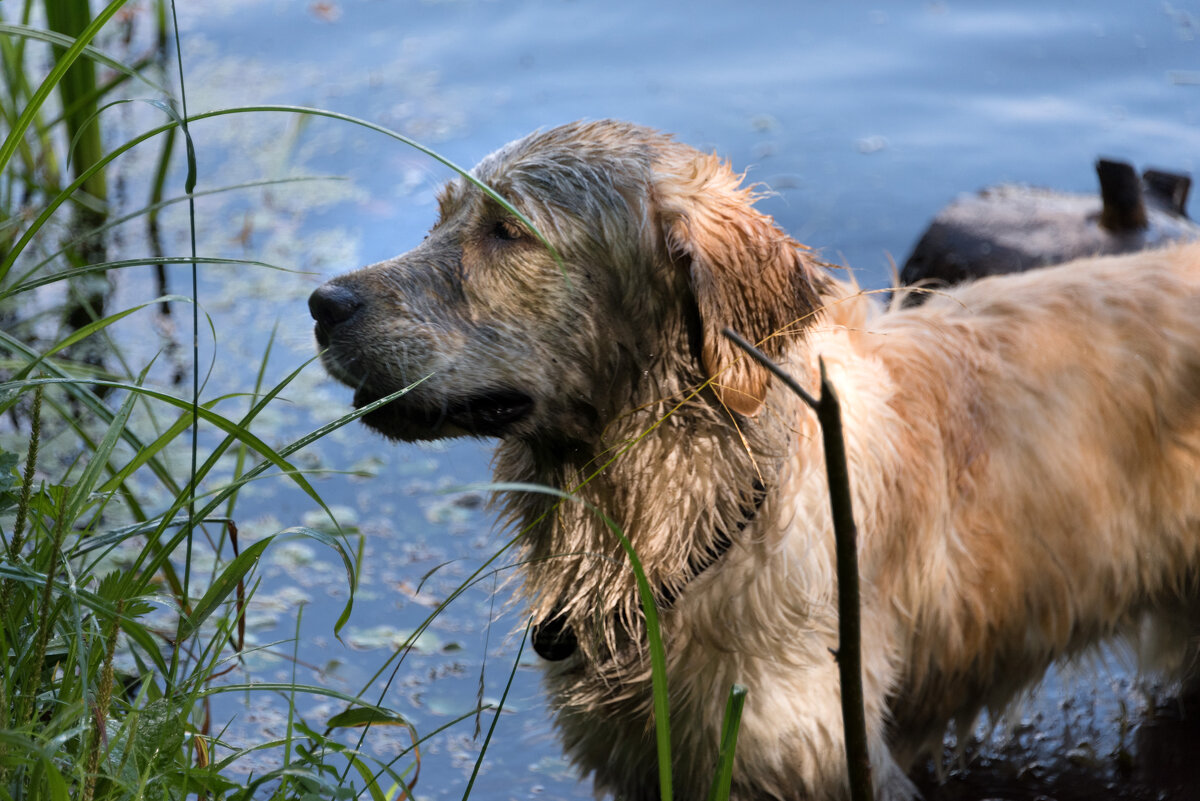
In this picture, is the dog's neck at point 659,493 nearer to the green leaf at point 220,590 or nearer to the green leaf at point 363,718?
the green leaf at point 363,718

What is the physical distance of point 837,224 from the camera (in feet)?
19.0

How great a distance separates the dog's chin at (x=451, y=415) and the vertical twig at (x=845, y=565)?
3.89 ft

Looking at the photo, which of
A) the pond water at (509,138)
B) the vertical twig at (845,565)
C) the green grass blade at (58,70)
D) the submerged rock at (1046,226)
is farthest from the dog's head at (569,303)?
the submerged rock at (1046,226)

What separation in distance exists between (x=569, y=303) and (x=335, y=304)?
1.61ft

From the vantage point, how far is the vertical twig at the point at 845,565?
1.30 meters

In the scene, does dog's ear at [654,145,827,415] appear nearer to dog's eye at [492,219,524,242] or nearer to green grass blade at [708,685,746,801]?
dog's eye at [492,219,524,242]

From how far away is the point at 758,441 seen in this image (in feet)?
8.50

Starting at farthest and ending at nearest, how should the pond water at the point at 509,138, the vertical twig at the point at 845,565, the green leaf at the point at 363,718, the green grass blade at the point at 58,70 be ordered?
the pond water at the point at 509,138, the green leaf at the point at 363,718, the green grass blade at the point at 58,70, the vertical twig at the point at 845,565

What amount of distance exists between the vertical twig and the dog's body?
34.1 inches

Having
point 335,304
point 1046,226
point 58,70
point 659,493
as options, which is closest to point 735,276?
point 659,493

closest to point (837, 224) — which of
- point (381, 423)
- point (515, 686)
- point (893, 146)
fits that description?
point (893, 146)

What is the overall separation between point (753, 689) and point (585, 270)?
98 cm

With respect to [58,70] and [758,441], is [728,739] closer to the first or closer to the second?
[758,441]

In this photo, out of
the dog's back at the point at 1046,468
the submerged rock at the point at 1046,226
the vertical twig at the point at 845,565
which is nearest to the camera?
the vertical twig at the point at 845,565
